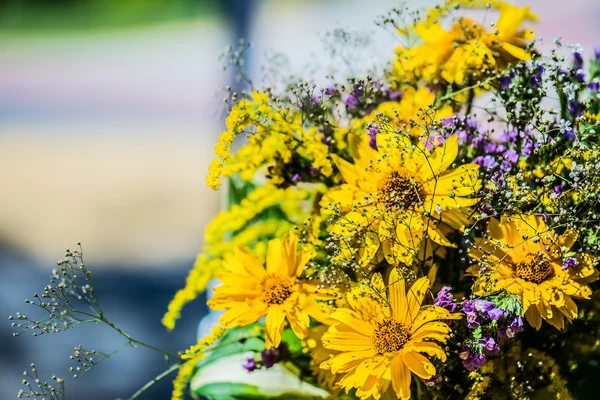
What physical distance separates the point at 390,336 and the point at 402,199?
88 millimetres

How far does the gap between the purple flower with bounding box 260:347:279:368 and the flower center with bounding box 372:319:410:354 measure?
0.13m

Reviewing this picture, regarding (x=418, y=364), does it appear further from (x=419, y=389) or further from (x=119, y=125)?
(x=119, y=125)

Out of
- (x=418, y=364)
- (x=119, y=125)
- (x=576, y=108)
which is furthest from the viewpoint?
(x=119, y=125)

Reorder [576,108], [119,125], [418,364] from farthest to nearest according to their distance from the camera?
[119,125]
[576,108]
[418,364]

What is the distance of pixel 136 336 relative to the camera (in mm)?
1128


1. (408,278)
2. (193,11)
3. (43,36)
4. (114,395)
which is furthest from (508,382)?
(43,36)

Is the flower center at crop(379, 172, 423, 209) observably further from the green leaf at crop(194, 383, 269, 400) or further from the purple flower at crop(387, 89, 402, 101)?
the green leaf at crop(194, 383, 269, 400)

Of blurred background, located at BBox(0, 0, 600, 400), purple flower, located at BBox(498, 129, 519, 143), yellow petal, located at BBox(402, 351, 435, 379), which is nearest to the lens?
yellow petal, located at BBox(402, 351, 435, 379)

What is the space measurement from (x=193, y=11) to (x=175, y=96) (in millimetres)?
183

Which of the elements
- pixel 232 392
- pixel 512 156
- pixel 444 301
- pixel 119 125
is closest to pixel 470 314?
pixel 444 301

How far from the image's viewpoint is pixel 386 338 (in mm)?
414

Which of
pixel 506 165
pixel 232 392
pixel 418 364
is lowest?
pixel 232 392

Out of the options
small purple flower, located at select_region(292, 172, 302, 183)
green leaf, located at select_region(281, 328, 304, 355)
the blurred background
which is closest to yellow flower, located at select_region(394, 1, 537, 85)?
small purple flower, located at select_region(292, 172, 302, 183)

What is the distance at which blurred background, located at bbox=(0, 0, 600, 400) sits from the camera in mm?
1279
